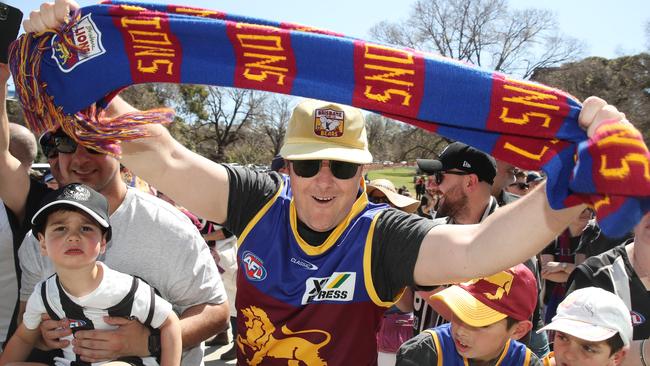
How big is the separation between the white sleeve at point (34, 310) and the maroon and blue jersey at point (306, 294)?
3.12ft

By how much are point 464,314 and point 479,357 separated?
0.22m

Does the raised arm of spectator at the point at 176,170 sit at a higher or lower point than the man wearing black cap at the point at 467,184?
higher

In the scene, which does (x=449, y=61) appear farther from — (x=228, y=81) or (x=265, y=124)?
(x=265, y=124)

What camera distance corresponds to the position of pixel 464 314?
8.29 ft

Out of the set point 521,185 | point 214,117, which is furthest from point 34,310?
point 214,117

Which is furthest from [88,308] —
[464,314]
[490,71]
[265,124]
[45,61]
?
[265,124]

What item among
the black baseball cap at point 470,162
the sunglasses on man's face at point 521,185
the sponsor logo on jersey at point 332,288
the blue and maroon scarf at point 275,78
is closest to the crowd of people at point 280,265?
the sponsor logo on jersey at point 332,288

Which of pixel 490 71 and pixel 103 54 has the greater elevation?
pixel 490 71

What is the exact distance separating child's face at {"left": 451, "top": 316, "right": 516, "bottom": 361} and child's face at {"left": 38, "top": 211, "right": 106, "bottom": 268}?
5.65 feet

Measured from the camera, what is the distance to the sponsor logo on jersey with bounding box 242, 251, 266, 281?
2164mm

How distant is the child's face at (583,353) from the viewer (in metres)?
2.47

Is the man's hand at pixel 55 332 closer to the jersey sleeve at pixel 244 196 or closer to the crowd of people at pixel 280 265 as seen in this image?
the crowd of people at pixel 280 265

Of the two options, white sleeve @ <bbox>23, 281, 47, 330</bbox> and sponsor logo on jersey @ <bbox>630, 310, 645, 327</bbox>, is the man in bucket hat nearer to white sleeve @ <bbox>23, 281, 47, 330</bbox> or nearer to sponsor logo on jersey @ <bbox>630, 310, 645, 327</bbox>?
white sleeve @ <bbox>23, 281, 47, 330</bbox>

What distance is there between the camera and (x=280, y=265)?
84.0 inches
